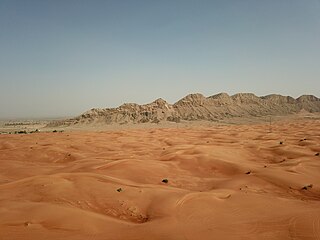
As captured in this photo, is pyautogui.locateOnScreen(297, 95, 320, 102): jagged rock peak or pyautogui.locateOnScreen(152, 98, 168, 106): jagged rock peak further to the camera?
pyautogui.locateOnScreen(297, 95, 320, 102): jagged rock peak

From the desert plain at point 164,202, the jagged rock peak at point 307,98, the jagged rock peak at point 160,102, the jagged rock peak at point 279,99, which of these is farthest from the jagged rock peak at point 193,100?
the desert plain at point 164,202

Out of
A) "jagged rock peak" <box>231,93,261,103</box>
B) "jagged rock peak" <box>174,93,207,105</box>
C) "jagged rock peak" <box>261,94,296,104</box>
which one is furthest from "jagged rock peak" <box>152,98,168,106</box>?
"jagged rock peak" <box>261,94,296,104</box>

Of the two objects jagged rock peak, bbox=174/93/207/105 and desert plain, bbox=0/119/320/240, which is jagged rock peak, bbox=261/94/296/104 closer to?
jagged rock peak, bbox=174/93/207/105

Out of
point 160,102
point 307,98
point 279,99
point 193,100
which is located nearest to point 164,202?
point 160,102

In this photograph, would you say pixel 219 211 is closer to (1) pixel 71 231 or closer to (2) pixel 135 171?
(1) pixel 71 231

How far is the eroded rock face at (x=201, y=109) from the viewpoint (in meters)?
67.8

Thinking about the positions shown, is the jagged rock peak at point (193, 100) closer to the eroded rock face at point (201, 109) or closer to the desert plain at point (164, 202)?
the eroded rock face at point (201, 109)

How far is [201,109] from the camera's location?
80.7 m

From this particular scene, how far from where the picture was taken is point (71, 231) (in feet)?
15.9

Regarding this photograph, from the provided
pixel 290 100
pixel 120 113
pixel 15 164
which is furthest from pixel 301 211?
pixel 290 100

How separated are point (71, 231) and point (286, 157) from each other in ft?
41.2

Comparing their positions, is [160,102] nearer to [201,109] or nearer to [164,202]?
[201,109]

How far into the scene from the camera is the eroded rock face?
67.8 m

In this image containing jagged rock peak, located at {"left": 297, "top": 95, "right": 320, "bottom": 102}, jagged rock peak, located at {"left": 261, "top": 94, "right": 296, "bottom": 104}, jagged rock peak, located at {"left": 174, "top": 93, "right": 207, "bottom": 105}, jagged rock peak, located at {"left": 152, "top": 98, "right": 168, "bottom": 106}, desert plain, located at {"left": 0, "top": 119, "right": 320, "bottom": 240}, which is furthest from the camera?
jagged rock peak, located at {"left": 297, "top": 95, "right": 320, "bottom": 102}
